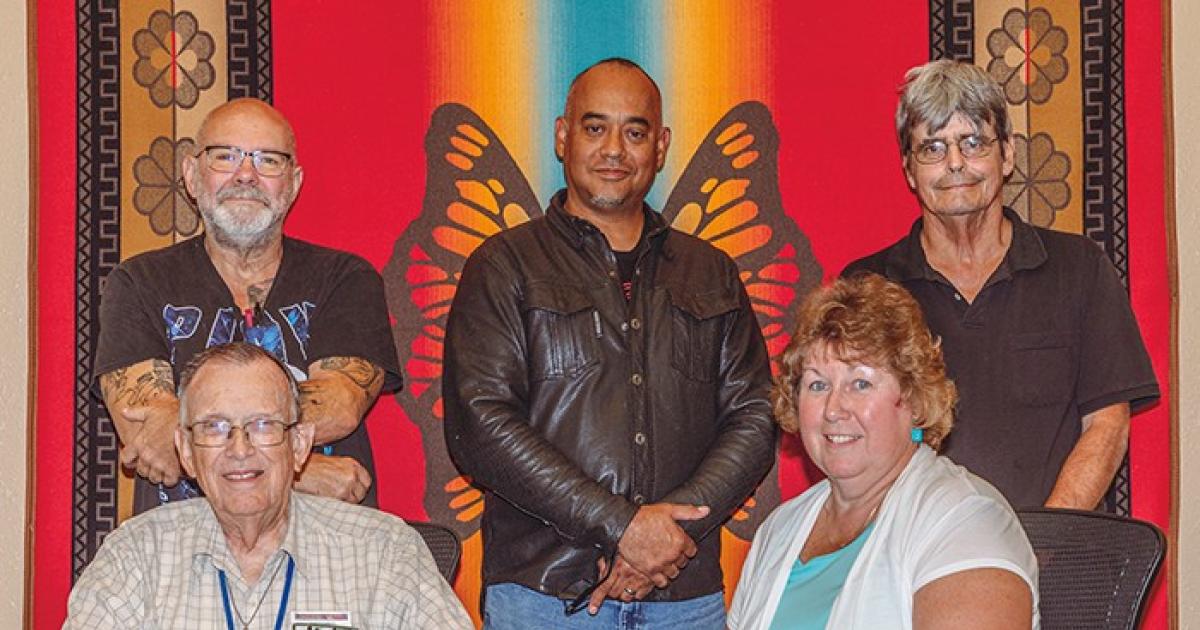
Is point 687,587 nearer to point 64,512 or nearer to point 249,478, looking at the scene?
point 249,478

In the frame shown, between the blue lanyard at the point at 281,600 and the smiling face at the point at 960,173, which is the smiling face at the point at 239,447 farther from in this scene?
the smiling face at the point at 960,173

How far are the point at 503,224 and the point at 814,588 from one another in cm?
183

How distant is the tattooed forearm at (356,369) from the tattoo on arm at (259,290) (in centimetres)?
26

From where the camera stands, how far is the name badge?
2.83 m

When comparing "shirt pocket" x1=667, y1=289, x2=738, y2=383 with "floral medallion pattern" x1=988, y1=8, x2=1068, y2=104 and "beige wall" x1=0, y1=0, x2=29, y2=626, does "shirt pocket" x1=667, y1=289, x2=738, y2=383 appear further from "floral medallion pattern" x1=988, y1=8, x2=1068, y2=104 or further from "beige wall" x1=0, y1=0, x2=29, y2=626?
"beige wall" x1=0, y1=0, x2=29, y2=626

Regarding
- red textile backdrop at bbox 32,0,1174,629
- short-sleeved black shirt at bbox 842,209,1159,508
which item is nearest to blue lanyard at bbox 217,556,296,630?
red textile backdrop at bbox 32,0,1174,629

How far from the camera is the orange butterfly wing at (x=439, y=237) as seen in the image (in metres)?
4.32

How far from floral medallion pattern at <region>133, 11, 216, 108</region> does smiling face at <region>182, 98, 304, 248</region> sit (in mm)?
565

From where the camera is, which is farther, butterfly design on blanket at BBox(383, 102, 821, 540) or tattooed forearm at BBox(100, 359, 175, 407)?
butterfly design on blanket at BBox(383, 102, 821, 540)

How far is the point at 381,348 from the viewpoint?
3713mm

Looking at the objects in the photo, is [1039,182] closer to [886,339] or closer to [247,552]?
[886,339]

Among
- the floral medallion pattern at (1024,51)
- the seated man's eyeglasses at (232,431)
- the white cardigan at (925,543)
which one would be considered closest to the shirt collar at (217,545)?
the seated man's eyeglasses at (232,431)

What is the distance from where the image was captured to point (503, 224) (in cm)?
435

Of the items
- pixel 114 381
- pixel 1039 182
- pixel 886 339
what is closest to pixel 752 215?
pixel 1039 182
